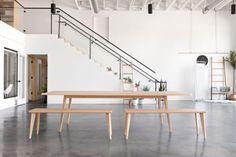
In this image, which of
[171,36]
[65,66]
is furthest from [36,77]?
[171,36]

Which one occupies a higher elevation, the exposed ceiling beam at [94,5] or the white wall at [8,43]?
the exposed ceiling beam at [94,5]

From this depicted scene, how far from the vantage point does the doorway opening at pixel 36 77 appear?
12.5m

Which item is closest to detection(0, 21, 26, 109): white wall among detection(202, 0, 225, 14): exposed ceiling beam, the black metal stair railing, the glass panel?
the glass panel

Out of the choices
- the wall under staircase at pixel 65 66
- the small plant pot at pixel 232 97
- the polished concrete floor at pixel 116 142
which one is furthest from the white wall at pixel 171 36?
the polished concrete floor at pixel 116 142

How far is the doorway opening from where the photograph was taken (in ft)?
40.9

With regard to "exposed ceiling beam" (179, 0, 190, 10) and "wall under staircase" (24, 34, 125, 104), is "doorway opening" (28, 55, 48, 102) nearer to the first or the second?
"wall under staircase" (24, 34, 125, 104)

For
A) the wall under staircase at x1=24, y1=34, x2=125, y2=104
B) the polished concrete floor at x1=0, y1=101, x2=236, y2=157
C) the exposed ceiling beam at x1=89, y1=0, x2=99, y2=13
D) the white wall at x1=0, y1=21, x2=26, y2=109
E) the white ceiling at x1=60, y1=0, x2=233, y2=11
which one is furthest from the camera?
the white ceiling at x1=60, y1=0, x2=233, y2=11

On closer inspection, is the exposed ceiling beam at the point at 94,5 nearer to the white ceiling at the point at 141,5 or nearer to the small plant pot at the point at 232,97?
the white ceiling at the point at 141,5

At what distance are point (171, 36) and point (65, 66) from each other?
17.6ft

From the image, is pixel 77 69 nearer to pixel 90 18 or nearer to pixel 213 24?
pixel 90 18

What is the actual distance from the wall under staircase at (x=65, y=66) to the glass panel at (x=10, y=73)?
107 cm

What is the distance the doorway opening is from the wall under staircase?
52.5 inches

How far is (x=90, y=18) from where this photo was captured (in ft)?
43.0

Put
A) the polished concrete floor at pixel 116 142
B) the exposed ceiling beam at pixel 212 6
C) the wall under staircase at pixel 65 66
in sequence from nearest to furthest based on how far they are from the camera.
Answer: the polished concrete floor at pixel 116 142 → the wall under staircase at pixel 65 66 → the exposed ceiling beam at pixel 212 6
